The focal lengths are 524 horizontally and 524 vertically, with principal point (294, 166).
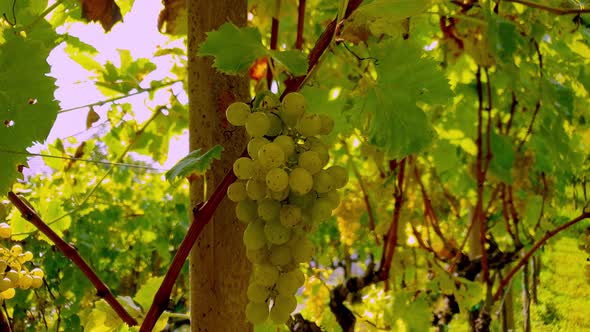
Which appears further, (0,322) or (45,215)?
(45,215)

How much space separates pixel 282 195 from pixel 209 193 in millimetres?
187

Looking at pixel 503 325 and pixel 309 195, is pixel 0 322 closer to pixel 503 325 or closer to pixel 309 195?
pixel 309 195

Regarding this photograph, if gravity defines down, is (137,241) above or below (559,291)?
above

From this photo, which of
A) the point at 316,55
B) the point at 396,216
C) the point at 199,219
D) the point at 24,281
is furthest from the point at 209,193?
the point at 396,216

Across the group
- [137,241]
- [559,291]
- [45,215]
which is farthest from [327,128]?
[137,241]

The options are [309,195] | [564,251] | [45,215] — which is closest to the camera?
[309,195]

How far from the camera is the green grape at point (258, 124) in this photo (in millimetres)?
460

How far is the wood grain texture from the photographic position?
62 centimetres

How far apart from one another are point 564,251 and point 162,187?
2.50 meters

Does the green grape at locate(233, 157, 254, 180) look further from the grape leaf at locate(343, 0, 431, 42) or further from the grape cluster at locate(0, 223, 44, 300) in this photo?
the grape cluster at locate(0, 223, 44, 300)

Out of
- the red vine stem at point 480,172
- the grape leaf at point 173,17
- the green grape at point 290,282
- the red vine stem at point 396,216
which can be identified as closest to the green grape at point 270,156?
the green grape at point 290,282

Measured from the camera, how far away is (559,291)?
124 centimetres

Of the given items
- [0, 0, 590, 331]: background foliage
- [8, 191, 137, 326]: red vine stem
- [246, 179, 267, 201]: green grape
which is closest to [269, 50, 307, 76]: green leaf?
[0, 0, 590, 331]: background foliage

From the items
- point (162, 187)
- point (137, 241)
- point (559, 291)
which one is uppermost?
point (162, 187)
